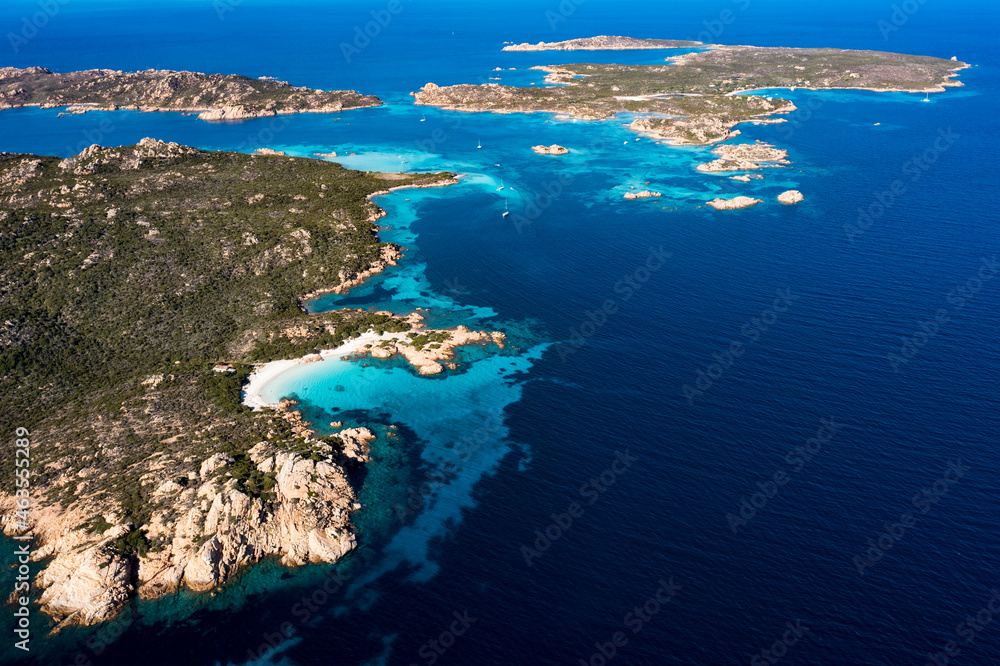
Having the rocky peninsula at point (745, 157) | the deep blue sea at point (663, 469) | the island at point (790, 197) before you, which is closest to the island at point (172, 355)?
the deep blue sea at point (663, 469)

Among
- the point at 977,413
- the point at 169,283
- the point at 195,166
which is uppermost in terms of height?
the point at 195,166

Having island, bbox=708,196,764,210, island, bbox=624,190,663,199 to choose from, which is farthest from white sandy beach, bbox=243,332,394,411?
island, bbox=708,196,764,210

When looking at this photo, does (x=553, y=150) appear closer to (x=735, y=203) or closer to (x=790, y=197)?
(x=735, y=203)

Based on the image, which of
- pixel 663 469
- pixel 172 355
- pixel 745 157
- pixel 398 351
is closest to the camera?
Answer: pixel 663 469

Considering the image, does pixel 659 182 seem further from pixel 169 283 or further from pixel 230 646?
pixel 230 646

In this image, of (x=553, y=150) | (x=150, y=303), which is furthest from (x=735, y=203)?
(x=150, y=303)

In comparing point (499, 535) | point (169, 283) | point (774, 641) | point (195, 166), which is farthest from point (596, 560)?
point (195, 166)

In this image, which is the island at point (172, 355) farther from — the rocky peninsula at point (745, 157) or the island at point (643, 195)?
the rocky peninsula at point (745, 157)

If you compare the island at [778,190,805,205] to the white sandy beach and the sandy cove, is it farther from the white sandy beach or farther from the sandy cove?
the white sandy beach
